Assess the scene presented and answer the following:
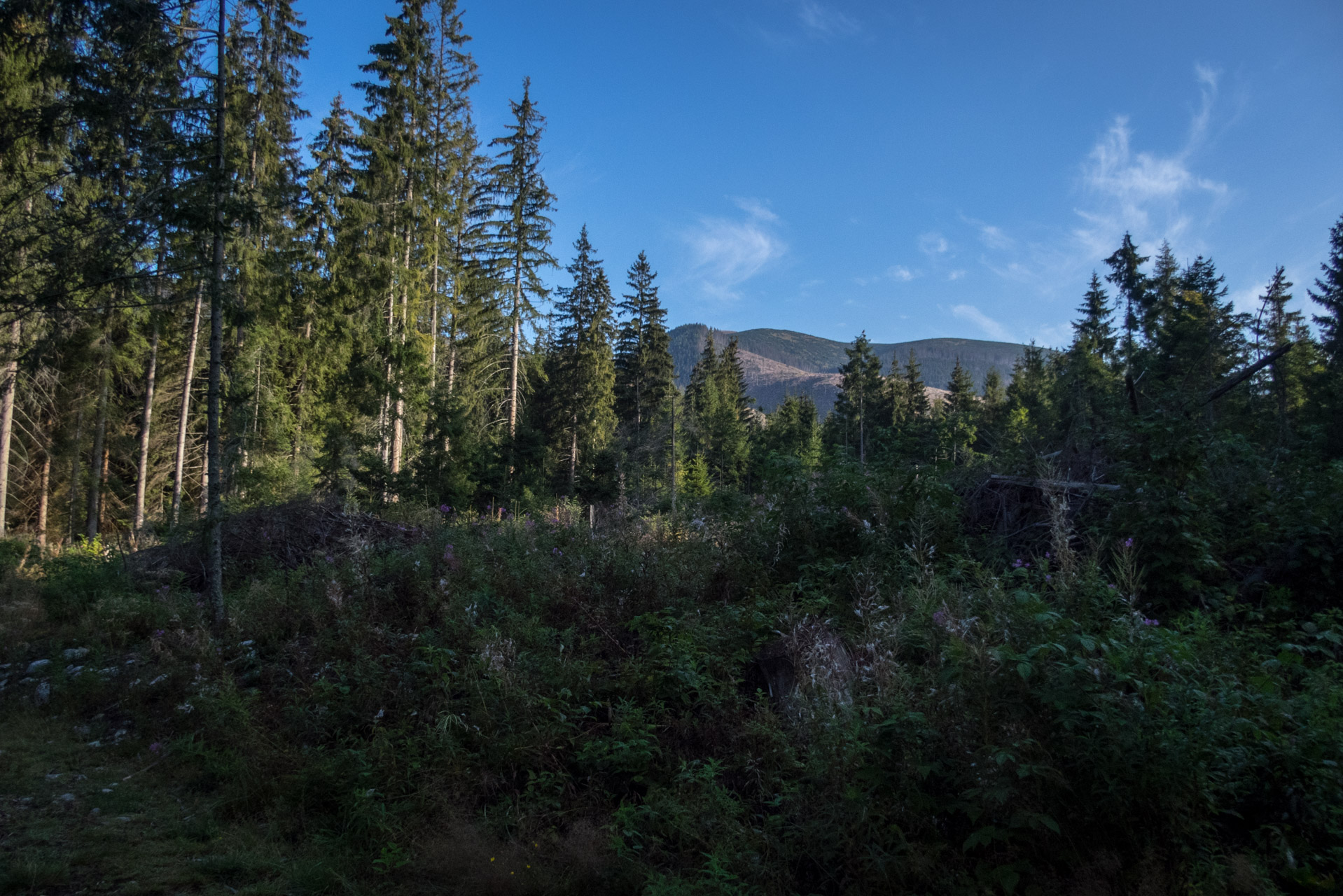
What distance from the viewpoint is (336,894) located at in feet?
11.4

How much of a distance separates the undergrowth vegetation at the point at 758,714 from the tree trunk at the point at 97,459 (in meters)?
15.4

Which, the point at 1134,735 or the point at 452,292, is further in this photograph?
the point at 452,292

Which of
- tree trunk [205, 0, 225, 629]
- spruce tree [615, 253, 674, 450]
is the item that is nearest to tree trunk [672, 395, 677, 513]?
spruce tree [615, 253, 674, 450]

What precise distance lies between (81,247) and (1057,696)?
33.3 feet

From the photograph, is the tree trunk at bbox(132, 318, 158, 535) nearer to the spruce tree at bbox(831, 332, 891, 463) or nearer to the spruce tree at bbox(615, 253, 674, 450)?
the spruce tree at bbox(615, 253, 674, 450)

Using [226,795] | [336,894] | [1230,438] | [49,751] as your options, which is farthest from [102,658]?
[1230,438]

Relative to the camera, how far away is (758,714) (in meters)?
4.38

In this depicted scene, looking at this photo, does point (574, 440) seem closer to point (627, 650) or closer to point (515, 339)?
point (515, 339)

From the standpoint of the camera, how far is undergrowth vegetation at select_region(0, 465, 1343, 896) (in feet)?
8.71

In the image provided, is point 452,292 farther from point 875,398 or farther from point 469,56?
point 875,398

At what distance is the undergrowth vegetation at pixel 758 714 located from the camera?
266cm

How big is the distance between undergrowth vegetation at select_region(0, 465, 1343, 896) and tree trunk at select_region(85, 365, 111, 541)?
15.4 metres

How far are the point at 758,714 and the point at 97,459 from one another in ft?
81.7

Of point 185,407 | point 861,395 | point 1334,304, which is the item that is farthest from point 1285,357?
point 185,407
